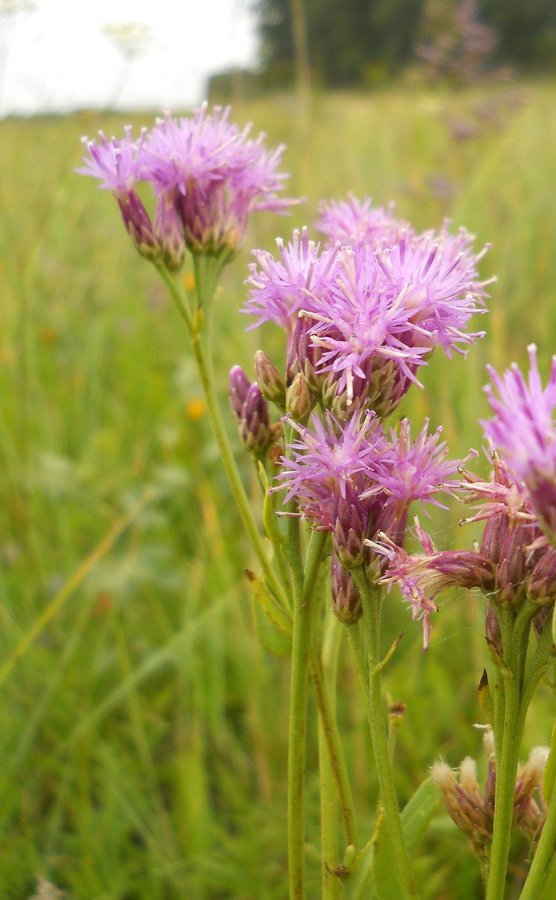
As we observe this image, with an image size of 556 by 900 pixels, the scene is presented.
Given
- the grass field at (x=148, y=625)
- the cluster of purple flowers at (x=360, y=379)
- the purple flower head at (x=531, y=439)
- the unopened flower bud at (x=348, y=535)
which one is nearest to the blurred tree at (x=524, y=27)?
the grass field at (x=148, y=625)

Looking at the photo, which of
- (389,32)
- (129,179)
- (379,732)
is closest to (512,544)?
(379,732)

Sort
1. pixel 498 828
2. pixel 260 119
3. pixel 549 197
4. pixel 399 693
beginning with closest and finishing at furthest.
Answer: pixel 498 828 → pixel 399 693 → pixel 549 197 → pixel 260 119

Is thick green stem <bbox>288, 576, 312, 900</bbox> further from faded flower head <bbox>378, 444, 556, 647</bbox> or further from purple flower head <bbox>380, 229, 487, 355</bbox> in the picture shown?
purple flower head <bbox>380, 229, 487, 355</bbox>

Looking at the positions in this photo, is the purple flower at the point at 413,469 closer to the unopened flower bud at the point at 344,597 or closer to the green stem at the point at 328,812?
the unopened flower bud at the point at 344,597

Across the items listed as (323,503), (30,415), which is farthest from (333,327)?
(30,415)

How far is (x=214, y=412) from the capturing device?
1287 mm

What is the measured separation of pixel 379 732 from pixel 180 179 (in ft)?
3.08

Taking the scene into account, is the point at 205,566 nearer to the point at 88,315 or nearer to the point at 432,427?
the point at 432,427

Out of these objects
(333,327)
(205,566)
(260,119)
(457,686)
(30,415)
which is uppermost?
(260,119)

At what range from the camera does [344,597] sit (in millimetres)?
1030

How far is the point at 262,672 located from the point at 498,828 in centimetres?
122

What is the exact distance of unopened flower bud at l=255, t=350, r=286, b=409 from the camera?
3.66 ft

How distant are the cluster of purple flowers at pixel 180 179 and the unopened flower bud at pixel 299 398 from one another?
472 mm

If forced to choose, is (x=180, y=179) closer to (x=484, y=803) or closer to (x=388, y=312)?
(x=388, y=312)
